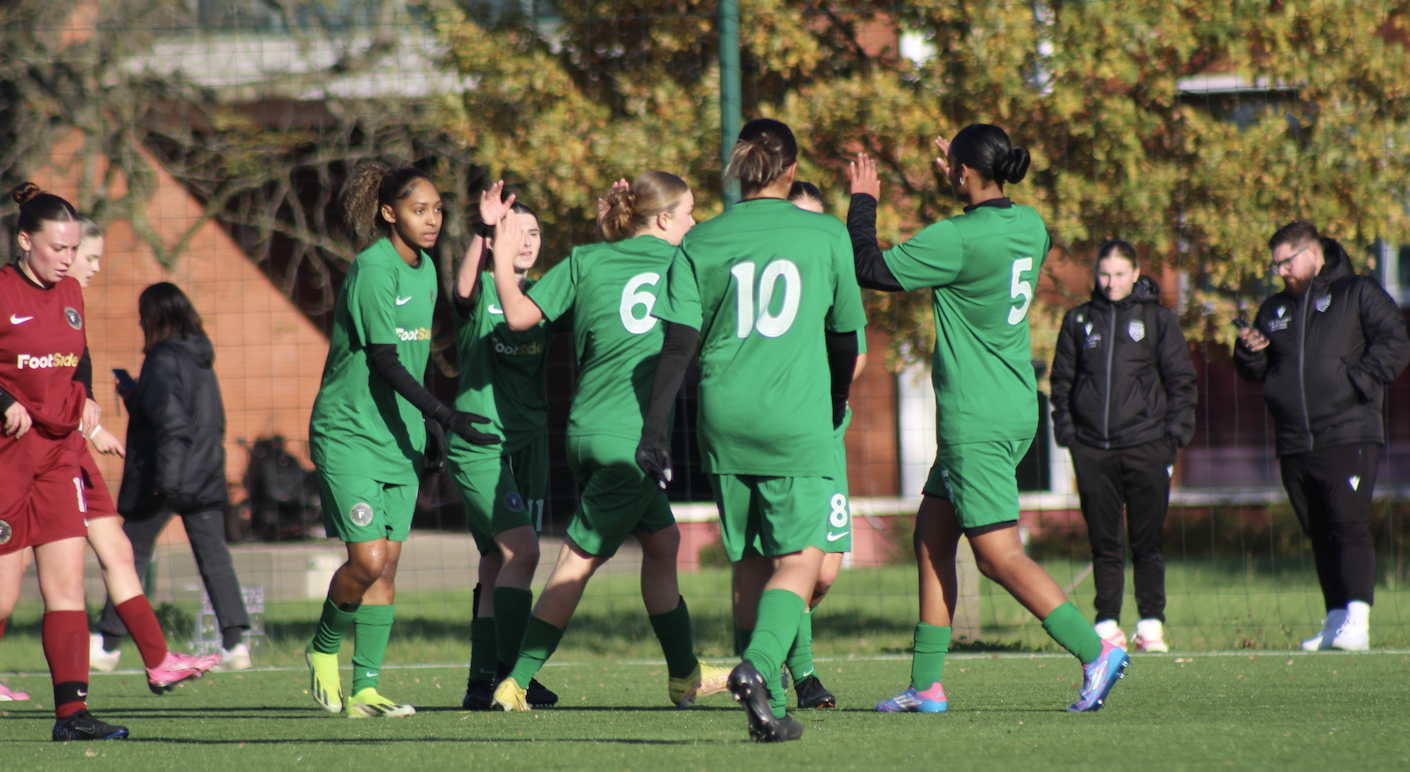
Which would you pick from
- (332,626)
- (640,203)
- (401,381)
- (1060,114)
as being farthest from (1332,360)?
(332,626)

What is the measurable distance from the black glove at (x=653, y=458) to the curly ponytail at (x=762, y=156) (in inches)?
33.0

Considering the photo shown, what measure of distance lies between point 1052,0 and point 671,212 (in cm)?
459

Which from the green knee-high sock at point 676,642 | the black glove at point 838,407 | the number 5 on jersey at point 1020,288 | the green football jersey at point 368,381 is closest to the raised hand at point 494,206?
the green football jersey at point 368,381

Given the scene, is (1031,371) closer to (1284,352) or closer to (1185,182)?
(1284,352)

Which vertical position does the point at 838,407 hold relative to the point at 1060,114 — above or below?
below

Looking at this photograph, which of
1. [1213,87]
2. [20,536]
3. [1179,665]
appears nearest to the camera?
[20,536]

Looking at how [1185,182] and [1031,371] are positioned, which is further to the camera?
[1185,182]

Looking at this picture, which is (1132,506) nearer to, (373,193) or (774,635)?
(774,635)

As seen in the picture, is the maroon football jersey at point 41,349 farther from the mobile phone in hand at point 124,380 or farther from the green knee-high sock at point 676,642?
the mobile phone in hand at point 124,380

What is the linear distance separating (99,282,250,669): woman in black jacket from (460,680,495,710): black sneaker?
247 centimetres

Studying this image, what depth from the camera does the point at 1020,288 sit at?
4922 mm

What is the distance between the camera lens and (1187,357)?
→ 766 cm

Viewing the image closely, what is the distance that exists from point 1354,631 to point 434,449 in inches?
175

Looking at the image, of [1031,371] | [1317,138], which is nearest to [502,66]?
[1317,138]
